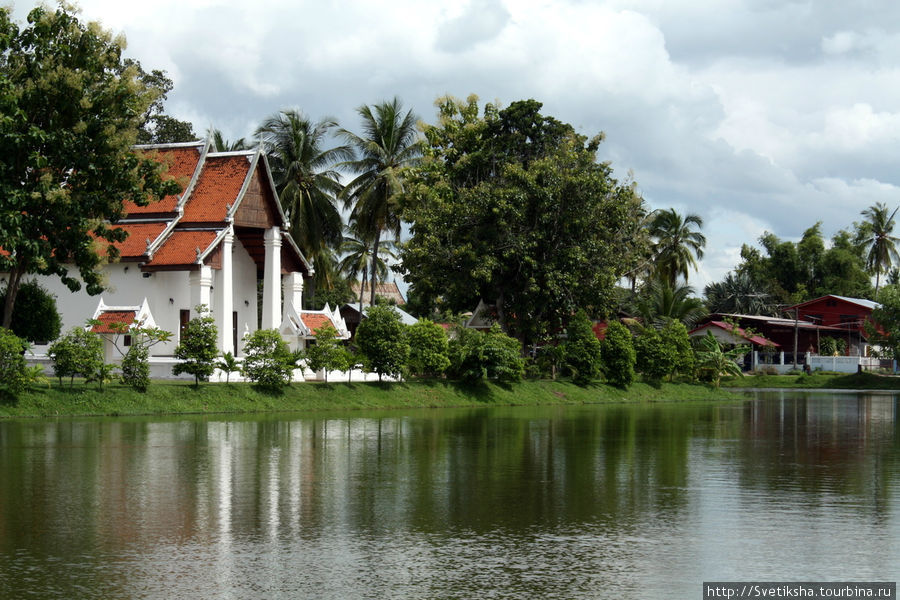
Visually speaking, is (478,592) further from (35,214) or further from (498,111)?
(498,111)

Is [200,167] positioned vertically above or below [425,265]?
above

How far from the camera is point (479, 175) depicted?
158ft

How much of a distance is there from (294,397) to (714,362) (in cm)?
2935

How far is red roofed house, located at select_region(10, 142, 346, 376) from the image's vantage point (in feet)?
124

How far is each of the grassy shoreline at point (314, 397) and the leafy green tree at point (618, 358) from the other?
2.31ft

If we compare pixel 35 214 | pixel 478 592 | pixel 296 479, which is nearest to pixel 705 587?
pixel 478 592

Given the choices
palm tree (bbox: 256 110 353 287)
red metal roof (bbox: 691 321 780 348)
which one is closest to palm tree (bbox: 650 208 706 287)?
red metal roof (bbox: 691 321 780 348)

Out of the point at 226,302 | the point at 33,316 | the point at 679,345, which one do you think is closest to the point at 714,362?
the point at 679,345

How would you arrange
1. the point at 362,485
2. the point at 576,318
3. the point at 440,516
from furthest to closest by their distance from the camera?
the point at 576,318 < the point at 362,485 < the point at 440,516

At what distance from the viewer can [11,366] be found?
1086 inches

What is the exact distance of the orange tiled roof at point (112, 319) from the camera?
111ft

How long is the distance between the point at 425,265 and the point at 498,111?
8.82m

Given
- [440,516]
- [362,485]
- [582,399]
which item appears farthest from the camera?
[582,399]

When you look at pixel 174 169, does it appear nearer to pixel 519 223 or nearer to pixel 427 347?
pixel 427 347
